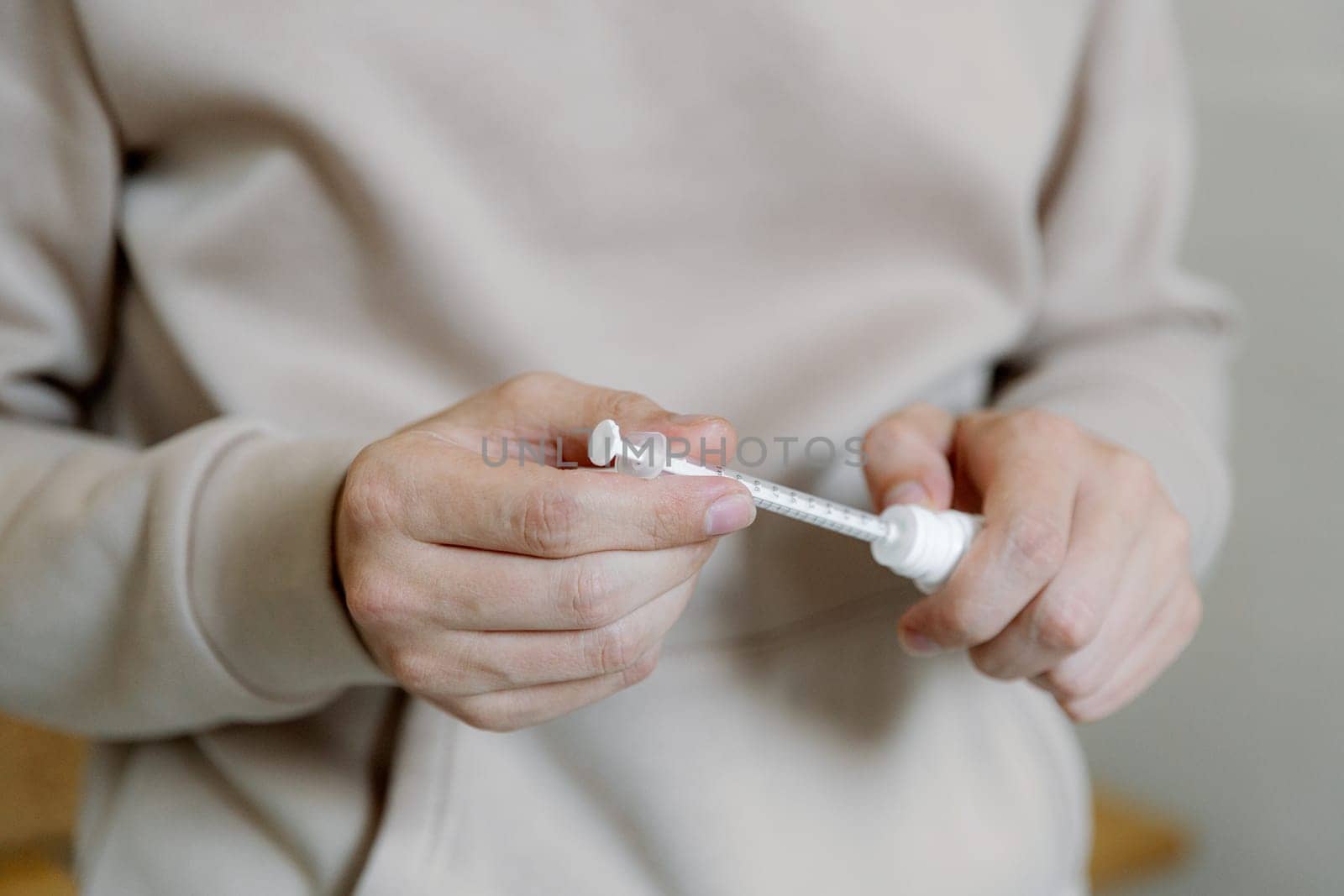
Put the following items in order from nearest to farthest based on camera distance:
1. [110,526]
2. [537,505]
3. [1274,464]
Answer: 1. [537,505]
2. [110,526]
3. [1274,464]

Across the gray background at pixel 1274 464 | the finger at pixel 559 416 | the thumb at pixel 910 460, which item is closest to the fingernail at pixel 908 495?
the thumb at pixel 910 460

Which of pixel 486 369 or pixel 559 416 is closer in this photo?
pixel 559 416

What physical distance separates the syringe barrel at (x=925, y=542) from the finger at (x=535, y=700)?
11 cm

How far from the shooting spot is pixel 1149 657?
48cm

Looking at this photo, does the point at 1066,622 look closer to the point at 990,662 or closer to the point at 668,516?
the point at 990,662

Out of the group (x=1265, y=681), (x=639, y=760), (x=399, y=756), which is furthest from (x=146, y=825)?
(x=1265, y=681)

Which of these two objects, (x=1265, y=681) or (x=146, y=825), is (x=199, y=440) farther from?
(x=1265, y=681)

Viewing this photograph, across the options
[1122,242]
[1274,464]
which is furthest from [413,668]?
[1274,464]

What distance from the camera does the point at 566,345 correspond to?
1.71 ft

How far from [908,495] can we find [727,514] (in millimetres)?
133

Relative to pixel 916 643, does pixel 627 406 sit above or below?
above

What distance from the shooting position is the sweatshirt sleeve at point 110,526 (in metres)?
0.42

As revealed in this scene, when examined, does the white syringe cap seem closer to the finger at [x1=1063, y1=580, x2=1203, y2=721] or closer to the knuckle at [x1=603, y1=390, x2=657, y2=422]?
the knuckle at [x1=603, y1=390, x2=657, y2=422]

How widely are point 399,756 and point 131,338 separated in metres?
0.25
